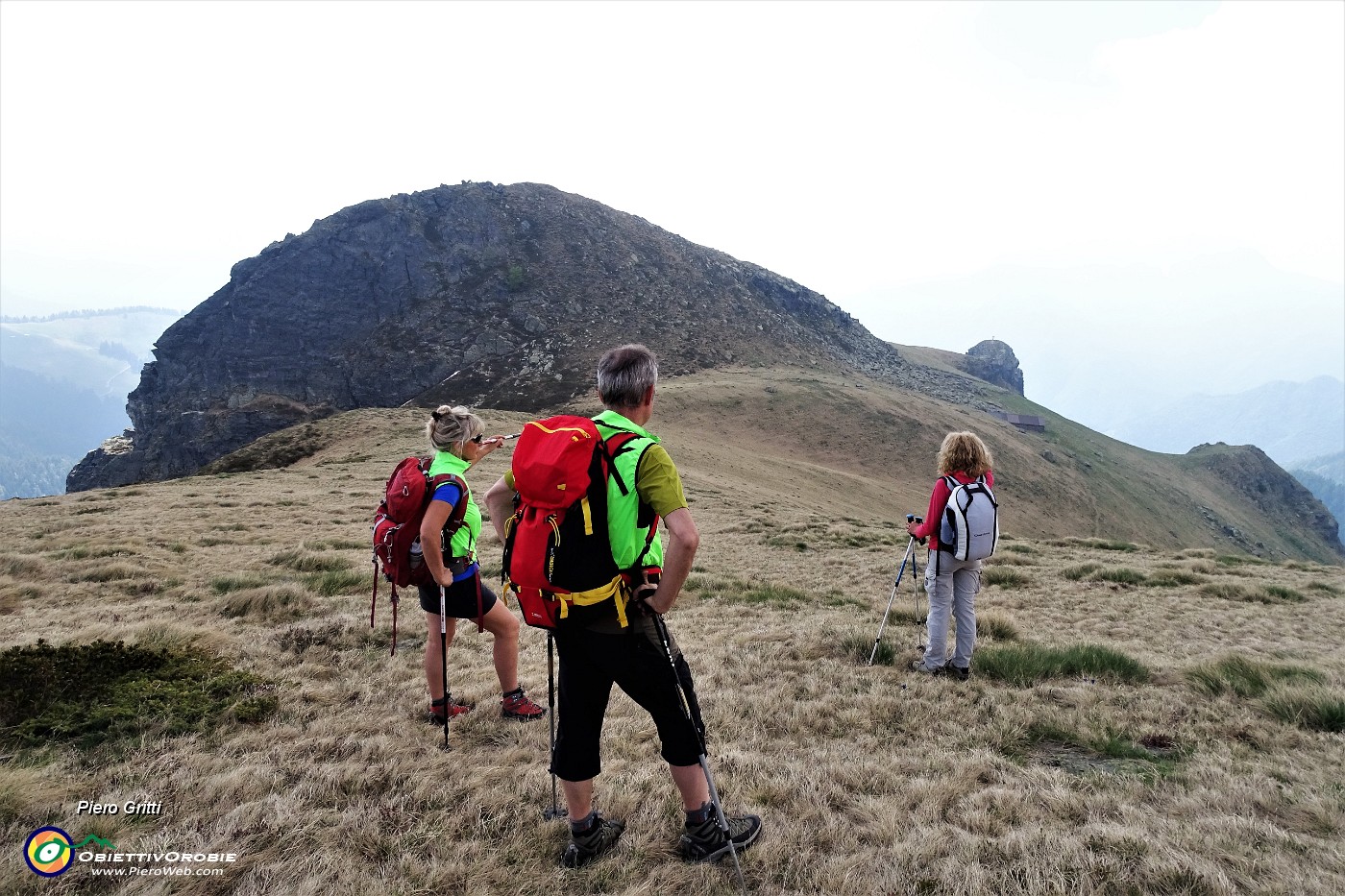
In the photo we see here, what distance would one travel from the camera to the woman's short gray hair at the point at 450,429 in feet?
15.8

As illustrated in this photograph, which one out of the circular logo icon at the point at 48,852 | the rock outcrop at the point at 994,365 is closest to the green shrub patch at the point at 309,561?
the circular logo icon at the point at 48,852

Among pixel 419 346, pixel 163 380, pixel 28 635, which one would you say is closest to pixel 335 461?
pixel 28 635

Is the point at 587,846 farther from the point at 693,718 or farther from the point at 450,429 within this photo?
the point at 450,429

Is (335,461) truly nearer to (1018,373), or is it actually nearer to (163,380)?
(163,380)

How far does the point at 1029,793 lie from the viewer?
3.95 metres

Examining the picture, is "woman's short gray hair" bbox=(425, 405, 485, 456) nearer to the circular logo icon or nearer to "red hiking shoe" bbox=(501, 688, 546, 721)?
"red hiking shoe" bbox=(501, 688, 546, 721)

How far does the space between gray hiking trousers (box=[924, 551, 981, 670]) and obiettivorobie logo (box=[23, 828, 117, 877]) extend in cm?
671

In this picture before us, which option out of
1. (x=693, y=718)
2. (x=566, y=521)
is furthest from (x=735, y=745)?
(x=566, y=521)

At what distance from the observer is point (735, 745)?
15.9 feet

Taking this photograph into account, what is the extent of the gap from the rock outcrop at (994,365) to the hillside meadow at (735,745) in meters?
110

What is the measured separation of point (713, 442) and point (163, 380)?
71620mm

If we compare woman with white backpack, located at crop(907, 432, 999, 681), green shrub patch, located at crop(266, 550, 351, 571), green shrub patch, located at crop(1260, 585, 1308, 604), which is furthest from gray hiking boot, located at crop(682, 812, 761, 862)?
green shrub patch, located at crop(1260, 585, 1308, 604)

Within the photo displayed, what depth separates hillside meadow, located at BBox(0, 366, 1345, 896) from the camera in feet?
Answer: 10.6

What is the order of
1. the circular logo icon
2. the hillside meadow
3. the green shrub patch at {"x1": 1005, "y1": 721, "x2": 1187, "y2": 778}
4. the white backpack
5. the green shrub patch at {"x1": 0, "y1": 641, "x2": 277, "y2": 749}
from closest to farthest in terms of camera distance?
the circular logo icon
the hillside meadow
the green shrub patch at {"x1": 1005, "y1": 721, "x2": 1187, "y2": 778}
the green shrub patch at {"x1": 0, "y1": 641, "x2": 277, "y2": 749}
the white backpack
